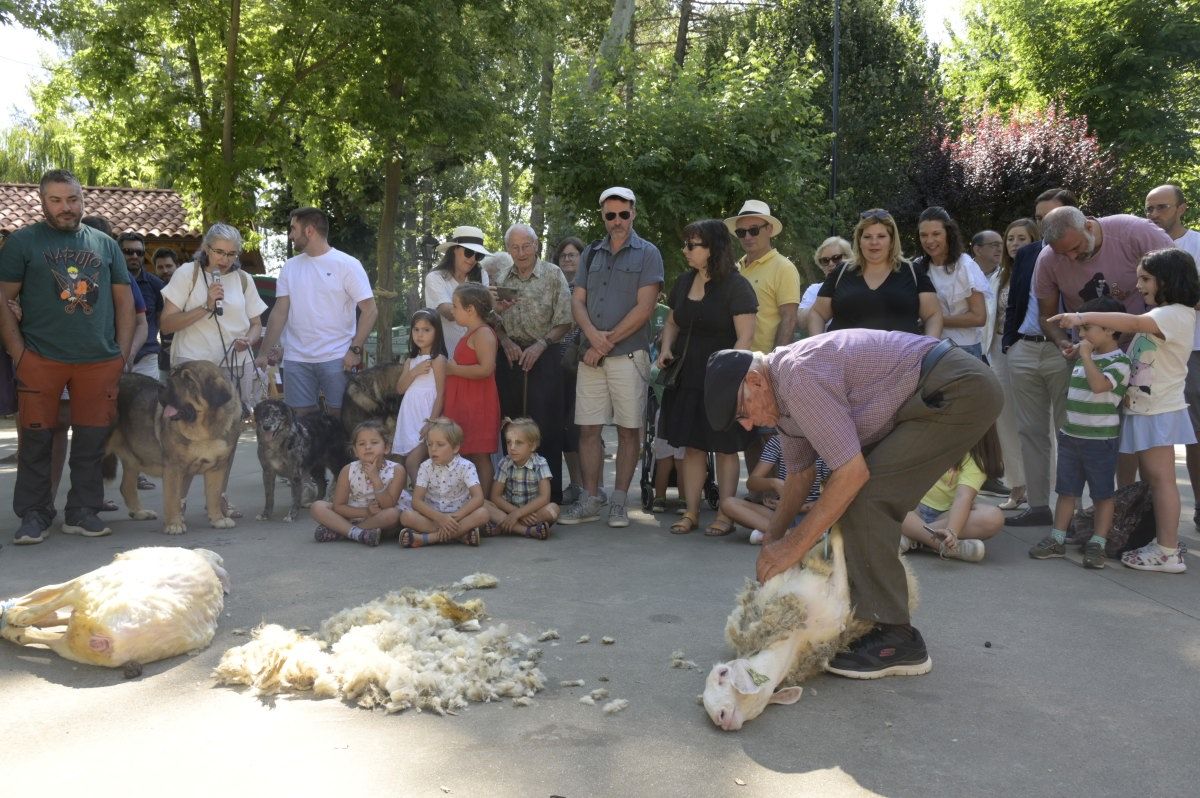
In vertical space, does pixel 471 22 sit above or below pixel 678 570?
above

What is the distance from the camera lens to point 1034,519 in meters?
7.63

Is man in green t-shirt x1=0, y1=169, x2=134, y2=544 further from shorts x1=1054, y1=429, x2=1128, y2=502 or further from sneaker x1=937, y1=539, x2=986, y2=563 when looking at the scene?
shorts x1=1054, y1=429, x2=1128, y2=502

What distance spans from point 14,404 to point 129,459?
842 millimetres

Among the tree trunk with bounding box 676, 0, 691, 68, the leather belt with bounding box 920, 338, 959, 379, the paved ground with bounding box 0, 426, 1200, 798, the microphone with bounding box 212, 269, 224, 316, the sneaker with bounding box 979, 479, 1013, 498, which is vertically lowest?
the paved ground with bounding box 0, 426, 1200, 798

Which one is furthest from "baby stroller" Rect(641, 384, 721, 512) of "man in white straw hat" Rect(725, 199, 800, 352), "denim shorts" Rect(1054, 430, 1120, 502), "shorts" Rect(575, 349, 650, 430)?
"denim shorts" Rect(1054, 430, 1120, 502)

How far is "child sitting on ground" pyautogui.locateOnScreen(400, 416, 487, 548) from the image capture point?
6984 mm

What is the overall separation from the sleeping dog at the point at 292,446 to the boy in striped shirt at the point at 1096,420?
544 centimetres

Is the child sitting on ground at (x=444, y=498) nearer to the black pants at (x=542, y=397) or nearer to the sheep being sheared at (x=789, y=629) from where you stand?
the black pants at (x=542, y=397)

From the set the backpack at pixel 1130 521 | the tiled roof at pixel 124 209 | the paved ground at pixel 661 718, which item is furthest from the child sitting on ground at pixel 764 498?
the tiled roof at pixel 124 209

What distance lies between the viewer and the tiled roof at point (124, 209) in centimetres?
2839

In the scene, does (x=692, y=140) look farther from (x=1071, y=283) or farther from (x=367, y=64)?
(x=1071, y=283)

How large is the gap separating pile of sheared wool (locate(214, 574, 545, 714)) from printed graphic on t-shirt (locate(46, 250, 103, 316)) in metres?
3.54

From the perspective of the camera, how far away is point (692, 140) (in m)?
16.5

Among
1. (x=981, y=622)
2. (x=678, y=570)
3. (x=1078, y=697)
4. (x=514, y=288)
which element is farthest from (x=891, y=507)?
(x=514, y=288)
